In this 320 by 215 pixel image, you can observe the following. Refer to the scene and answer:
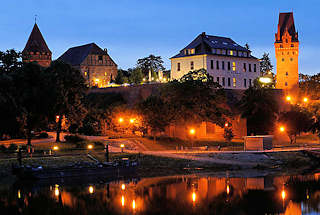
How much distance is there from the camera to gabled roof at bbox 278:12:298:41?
105 m

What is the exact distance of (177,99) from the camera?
69.1 meters

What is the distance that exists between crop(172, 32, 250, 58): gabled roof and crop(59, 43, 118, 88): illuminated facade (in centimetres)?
2970

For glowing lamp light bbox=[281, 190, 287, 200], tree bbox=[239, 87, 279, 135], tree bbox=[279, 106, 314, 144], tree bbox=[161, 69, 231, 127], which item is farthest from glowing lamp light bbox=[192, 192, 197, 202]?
tree bbox=[239, 87, 279, 135]

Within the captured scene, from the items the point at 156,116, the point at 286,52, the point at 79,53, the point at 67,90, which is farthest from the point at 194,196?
the point at 79,53

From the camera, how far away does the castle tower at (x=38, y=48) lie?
120000 mm

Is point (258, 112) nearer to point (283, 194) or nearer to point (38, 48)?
point (283, 194)

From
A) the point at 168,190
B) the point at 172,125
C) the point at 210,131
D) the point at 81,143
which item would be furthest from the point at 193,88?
the point at 168,190

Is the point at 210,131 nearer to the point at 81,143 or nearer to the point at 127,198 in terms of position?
the point at 81,143

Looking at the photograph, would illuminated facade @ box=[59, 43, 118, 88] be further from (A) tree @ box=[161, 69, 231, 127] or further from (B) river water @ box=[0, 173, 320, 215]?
(B) river water @ box=[0, 173, 320, 215]

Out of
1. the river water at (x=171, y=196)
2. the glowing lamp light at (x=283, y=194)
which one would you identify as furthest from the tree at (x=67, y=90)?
the glowing lamp light at (x=283, y=194)

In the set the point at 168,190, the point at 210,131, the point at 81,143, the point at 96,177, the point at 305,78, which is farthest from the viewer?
the point at 305,78

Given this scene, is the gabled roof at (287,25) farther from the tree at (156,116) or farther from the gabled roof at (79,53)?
the tree at (156,116)

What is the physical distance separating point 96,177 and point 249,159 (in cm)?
1650

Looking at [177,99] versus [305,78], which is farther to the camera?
[305,78]
